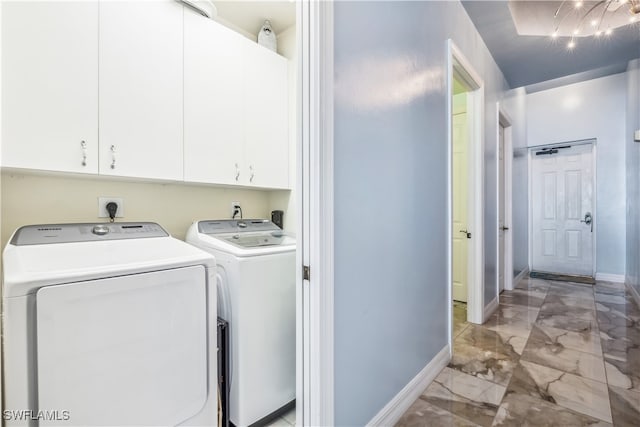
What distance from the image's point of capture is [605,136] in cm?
435

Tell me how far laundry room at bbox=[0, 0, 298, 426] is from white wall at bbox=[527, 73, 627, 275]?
183 inches

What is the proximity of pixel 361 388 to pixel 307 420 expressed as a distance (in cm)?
28

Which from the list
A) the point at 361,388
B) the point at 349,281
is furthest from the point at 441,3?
the point at 361,388

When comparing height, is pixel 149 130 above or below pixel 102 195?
above

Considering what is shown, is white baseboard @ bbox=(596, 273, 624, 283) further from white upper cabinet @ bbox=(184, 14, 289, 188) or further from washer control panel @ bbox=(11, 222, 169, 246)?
washer control panel @ bbox=(11, 222, 169, 246)

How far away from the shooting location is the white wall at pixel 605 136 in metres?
4.25

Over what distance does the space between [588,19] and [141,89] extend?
3.62 metres

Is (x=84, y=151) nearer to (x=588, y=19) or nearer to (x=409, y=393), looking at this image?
(x=409, y=393)

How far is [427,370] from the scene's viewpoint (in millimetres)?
1822

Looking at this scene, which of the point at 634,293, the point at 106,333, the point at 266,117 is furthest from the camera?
the point at 634,293

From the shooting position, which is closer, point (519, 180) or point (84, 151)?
point (84, 151)

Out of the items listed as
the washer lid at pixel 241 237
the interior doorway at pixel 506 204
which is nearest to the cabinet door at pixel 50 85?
the washer lid at pixel 241 237

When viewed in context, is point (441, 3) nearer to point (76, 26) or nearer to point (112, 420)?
point (76, 26)

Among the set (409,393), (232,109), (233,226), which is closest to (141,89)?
(232,109)
